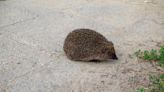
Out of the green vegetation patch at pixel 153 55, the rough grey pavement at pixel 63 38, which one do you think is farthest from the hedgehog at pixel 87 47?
the green vegetation patch at pixel 153 55

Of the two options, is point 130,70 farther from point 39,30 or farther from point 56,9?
point 56,9

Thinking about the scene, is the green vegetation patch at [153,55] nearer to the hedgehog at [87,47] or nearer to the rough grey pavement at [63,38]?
the rough grey pavement at [63,38]

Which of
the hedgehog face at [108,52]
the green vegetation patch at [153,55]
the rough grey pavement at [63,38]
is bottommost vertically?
the rough grey pavement at [63,38]

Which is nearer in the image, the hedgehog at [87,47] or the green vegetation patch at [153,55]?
the hedgehog at [87,47]

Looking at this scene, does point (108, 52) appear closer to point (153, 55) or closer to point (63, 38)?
point (153, 55)

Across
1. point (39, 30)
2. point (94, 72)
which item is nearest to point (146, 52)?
point (94, 72)

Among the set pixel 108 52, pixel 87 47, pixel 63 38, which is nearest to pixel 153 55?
pixel 108 52
